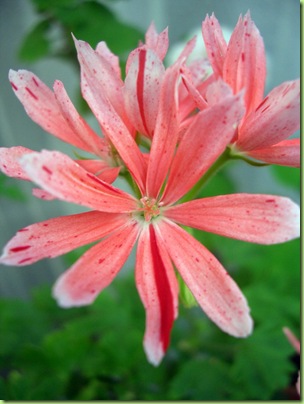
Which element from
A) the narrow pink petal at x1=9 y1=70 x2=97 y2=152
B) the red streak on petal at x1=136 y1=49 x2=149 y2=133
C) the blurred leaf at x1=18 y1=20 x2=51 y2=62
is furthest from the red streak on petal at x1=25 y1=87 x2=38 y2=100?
the blurred leaf at x1=18 y1=20 x2=51 y2=62

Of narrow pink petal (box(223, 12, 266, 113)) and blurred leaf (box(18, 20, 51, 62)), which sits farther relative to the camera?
blurred leaf (box(18, 20, 51, 62))

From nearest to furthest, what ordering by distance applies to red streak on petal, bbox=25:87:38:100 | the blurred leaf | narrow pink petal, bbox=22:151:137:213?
narrow pink petal, bbox=22:151:137:213 < red streak on petal, bbox=25:87:38:100 < the blurred leaf

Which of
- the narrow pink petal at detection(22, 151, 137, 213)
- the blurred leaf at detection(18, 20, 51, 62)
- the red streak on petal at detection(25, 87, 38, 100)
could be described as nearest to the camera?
the narrow pink petal at detection(22, 151, 137, 213)

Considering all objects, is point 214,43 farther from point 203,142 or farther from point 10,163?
point 10,163

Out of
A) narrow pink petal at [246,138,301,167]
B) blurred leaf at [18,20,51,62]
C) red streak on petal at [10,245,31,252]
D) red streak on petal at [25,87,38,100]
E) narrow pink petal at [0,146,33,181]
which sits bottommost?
red streak on petal at [10,245,31,252]

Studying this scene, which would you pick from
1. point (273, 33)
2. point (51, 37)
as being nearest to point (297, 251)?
point (273, 33)

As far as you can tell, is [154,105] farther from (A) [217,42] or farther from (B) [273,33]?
(B) [273,33]

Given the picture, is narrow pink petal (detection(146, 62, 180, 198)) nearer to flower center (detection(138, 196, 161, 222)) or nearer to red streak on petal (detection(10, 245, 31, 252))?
flower center (detection(138, 196, 161, 222))
